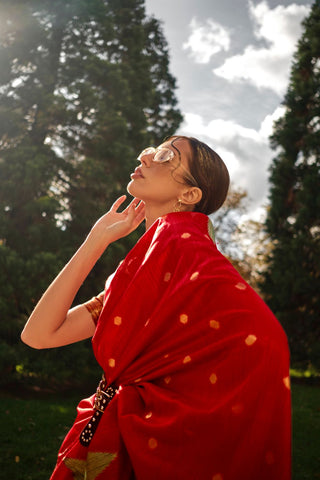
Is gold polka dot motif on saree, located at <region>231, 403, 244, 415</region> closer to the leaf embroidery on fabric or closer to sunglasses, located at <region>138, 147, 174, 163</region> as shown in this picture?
the leaf embroidery on fabric

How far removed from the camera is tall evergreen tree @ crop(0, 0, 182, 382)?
8.65 metres

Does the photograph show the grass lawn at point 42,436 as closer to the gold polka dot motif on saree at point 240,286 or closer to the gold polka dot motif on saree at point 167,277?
the gold polka dot motif on saree at point 167,277

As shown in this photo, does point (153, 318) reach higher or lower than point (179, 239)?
lower

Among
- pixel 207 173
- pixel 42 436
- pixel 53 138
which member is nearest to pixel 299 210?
pixel 53 138

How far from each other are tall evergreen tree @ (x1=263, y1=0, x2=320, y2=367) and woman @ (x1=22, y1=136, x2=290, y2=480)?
12412 mm

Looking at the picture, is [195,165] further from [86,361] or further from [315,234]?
[315,234]

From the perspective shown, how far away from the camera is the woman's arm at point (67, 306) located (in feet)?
4.55

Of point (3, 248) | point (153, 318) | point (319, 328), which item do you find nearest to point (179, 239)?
point (153, 318)

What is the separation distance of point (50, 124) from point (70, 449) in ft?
32.7

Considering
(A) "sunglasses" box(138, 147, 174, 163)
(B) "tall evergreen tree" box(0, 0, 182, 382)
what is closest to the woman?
(A) "sunglasses" box(138, 147, 174, 163)

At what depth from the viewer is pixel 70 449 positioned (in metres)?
1.20

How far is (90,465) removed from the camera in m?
1.13

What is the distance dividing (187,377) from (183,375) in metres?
0.01

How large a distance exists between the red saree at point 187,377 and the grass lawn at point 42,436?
4.32m
